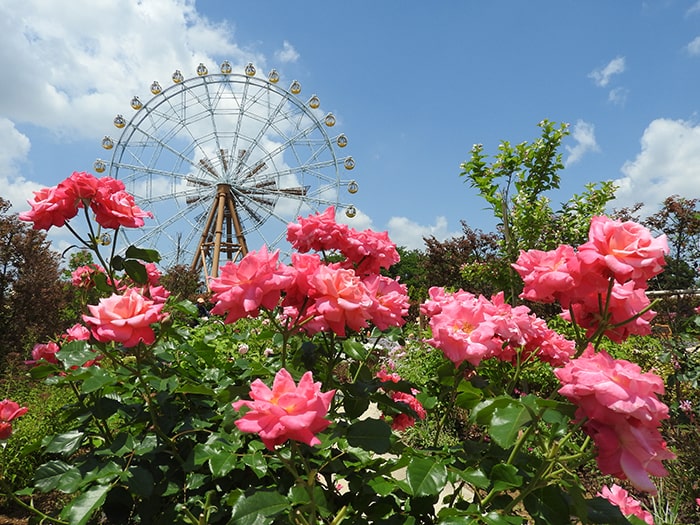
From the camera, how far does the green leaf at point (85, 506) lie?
104 cm

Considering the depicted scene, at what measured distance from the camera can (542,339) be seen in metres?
1.36

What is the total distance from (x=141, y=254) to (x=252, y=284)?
538mm

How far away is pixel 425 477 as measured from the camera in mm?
960

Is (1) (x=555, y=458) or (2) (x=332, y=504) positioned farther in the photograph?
(2) (x=332, y=504)

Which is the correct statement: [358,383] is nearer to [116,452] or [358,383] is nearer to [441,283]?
[116,452]

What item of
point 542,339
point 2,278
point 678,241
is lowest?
point 542,339

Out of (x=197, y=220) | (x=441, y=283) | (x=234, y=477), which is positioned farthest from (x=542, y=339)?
(x=197, y=220)

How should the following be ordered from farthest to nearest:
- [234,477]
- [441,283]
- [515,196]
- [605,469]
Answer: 1. [441,283]
2. [515,196]
3. [234,477]
4. [605,469]

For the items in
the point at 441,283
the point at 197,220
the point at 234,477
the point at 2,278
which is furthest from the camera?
the point at 197,220

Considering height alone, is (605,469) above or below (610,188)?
below

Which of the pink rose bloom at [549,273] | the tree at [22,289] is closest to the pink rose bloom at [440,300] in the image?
the pink rose bloom at [549,273]

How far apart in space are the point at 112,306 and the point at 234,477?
58cm

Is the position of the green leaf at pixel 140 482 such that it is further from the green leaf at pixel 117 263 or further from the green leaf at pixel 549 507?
the green leaf at pixel 549 507

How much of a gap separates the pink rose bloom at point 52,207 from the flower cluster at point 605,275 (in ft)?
4.16
